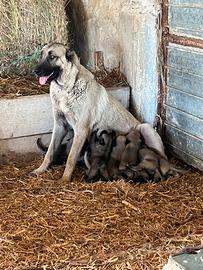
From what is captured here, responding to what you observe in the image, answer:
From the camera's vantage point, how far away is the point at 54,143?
5254mm

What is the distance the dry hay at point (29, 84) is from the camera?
559cm

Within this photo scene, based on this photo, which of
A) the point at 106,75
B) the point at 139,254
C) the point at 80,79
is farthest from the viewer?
the point at 106,75

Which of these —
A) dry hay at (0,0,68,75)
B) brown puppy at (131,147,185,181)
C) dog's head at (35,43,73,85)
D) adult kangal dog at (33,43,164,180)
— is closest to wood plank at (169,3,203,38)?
adult kangal dog at (33,43,164,180)

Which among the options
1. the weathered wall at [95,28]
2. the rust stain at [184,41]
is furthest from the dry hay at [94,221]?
the weathered wall at [95,28]

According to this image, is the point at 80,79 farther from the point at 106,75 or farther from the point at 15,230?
the point at 15,230

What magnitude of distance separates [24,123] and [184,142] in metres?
1.61

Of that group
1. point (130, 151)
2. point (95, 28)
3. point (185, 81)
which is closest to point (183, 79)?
point (185, 81)

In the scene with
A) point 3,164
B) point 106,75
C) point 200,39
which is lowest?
point 3,164

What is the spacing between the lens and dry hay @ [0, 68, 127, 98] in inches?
220

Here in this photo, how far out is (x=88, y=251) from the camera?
353 cm

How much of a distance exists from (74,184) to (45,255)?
1301 millimetres

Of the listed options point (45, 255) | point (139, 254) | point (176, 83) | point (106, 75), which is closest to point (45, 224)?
point (45, 255)

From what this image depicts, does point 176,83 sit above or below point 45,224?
above

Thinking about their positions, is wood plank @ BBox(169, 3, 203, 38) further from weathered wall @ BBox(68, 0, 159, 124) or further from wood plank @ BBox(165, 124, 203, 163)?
wood plank @ BBox(165, 124, 203, 163)
